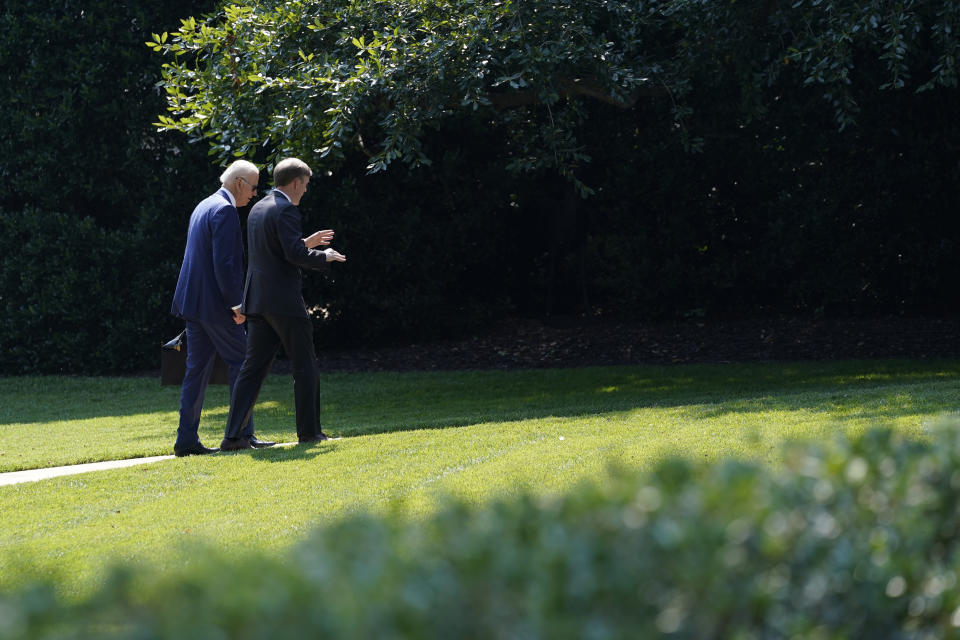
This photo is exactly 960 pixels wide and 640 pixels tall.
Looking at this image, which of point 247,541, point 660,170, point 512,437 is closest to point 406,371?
point 660,170

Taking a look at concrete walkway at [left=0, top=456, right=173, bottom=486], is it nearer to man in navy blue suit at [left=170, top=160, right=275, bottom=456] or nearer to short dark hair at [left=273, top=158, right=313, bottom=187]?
man in navy blue suit at [left=170, top=160, right=275, bottom=456]

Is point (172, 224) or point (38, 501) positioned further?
point (172, 224)

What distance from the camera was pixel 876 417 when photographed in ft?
22.6

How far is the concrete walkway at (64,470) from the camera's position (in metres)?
7.46

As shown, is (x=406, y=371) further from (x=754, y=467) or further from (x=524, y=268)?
(x=754, y=467)

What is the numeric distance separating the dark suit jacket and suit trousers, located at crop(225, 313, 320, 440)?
0.15 meters

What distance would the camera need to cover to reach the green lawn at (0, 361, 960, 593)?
5.41m

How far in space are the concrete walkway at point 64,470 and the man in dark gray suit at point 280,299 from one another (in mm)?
695

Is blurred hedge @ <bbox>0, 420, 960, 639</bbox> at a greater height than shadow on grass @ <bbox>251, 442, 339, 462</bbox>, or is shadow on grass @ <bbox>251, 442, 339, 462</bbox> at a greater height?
blurred hedge @ <bbox>0, 420, 960, 639</bbox>

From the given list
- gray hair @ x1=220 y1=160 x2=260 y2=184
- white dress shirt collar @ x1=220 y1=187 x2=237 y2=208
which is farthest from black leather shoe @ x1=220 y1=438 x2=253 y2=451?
gray hair @ x1=220 y1=160 x2=260 y2=184

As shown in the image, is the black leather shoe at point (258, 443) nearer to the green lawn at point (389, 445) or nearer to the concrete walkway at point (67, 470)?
the concrete walkway at point (67, 470)

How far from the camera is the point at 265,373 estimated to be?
797cm

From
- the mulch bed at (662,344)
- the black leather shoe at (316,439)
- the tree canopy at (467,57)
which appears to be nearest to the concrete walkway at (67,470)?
the black leather shoe at (316,439)

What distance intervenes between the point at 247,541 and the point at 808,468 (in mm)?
3338
